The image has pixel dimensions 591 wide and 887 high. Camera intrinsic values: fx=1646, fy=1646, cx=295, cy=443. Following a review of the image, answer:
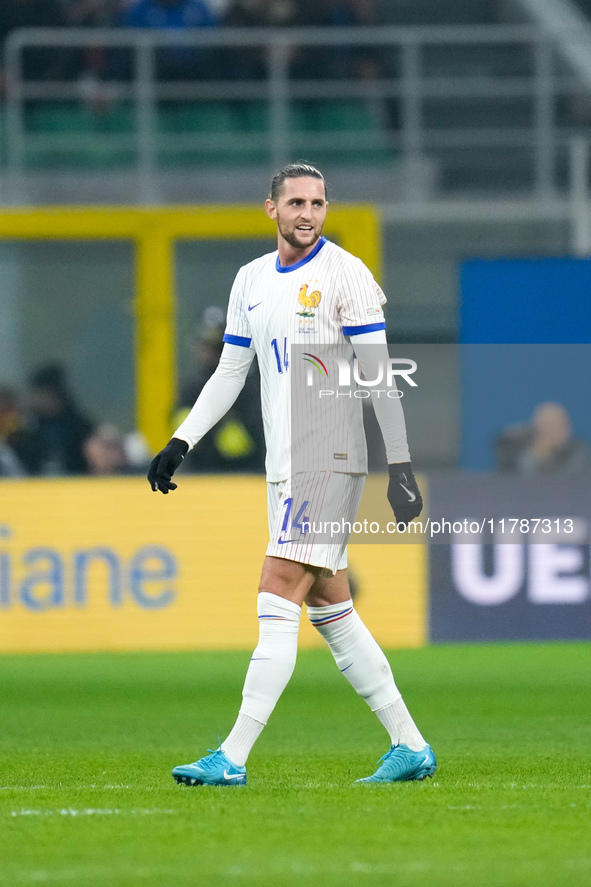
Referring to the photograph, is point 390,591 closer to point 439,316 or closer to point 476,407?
point 476,407

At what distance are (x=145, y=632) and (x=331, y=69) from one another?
7264 mm

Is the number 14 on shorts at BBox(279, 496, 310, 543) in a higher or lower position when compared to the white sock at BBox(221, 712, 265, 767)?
higher

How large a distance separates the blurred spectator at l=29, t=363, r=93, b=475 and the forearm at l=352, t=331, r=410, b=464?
7545 millimetres

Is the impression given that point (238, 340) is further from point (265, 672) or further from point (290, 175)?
point (265, 672)

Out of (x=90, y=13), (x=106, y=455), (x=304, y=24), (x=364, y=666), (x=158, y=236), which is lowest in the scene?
(x=364, y=666)

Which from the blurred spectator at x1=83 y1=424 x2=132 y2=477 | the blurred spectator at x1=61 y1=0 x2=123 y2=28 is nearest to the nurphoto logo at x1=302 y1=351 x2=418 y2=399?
the blurred spectator at x1=83 y1=424 x2=132 y2=477

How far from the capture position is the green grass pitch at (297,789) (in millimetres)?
4074

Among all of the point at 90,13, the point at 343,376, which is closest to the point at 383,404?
the point at 343,376

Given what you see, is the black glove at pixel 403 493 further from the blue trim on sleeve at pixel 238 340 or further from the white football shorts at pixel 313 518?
the blue trim on sleeve at pixel 238 340

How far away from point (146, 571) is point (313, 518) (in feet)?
19.7

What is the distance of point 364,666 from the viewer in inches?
215

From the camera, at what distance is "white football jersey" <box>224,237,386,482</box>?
5387 mm

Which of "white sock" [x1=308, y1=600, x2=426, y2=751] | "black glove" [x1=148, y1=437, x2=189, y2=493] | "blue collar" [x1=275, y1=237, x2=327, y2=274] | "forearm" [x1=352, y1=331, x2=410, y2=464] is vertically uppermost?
"blue collar" [x1=275, y1=237, x2=327, y2=274]

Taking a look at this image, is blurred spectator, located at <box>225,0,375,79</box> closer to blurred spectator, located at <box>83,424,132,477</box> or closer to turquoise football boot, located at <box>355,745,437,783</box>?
blurred spectator, located at <box>83,424,132,477</box>
